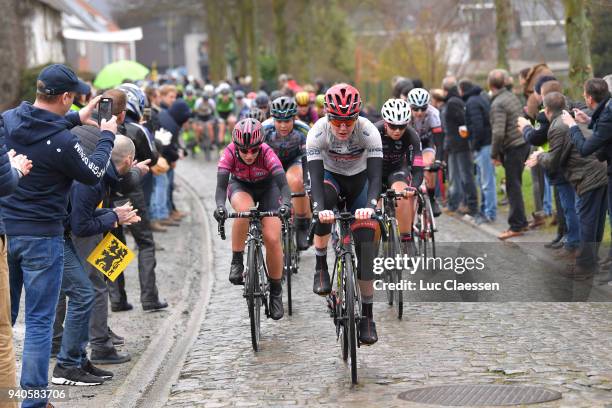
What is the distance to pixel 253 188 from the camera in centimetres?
1098

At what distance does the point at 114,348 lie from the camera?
9906 millimetres

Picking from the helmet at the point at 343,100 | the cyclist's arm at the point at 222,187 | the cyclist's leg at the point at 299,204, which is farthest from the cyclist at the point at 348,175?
the cyclist's leg at the point at 299,204

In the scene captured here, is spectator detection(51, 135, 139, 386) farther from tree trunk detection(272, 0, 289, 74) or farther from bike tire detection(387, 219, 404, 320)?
tree trunk detection(272, 0, 289, 74)

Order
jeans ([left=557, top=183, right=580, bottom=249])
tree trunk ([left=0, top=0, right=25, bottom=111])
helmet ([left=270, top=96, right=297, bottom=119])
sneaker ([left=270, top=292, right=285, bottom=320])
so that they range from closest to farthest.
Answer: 1. sneaker ([left=270, top=292, right=285, bottom=320])
2. helmet ([left=270, top=96, right=297, bottom=119])
3. jeans ([left=557, top=183, right=580, bottom=249])
4. tree trunk ([left=0, top=0, right=25, bottom=111])

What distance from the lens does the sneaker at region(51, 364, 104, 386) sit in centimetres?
896

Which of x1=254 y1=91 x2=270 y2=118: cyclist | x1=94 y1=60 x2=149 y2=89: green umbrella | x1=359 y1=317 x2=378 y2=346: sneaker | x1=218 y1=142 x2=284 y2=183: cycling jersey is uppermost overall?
x1=94 y1=60 x2=149 y2=89: green umbrella

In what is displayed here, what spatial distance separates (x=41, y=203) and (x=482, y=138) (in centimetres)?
1114

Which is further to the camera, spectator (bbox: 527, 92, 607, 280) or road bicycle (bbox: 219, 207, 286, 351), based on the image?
spectator (bbox: 527, 92, 607, 280)

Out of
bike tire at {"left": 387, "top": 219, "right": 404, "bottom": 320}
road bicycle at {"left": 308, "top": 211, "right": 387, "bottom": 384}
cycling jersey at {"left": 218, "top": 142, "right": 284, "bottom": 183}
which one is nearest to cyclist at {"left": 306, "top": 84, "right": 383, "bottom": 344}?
road bicycle at {"left": 308, "top": 211, "right": 387, "bottom": 384}

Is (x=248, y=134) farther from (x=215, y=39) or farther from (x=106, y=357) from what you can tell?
(x=215, y=39)

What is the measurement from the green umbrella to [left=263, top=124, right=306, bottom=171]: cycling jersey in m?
7.94

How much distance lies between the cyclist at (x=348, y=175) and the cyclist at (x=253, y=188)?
0.58 metres

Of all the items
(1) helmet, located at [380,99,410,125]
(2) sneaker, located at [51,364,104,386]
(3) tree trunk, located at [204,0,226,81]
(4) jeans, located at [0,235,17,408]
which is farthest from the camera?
(3) tree trunk, located at [204,0,226,81]

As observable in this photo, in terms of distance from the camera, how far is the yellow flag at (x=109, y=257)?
947 cm
